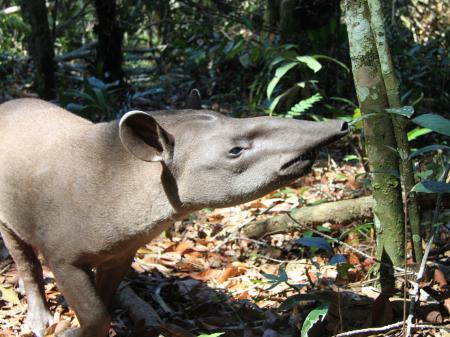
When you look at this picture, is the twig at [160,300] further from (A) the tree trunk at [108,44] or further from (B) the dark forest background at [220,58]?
(A) the tree trunk at [108,44]

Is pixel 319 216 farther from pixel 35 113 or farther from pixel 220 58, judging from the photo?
pixel 220 58

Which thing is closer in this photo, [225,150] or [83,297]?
[225,150]

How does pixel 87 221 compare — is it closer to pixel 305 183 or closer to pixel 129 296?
pixel 129 296

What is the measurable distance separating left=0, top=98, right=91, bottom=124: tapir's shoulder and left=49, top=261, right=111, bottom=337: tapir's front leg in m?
0.86

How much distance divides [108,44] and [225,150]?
6.68 m

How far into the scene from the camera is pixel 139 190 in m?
3.18

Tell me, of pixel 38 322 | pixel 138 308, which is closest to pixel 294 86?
pixel 138 308

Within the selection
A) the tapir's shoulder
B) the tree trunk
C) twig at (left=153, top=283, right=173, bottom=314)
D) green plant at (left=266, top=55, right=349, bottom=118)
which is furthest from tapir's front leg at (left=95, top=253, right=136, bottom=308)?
the tree trunk

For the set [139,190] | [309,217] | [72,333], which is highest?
[139,190]

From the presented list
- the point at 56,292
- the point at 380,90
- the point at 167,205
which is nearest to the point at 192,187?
the point at 167,205

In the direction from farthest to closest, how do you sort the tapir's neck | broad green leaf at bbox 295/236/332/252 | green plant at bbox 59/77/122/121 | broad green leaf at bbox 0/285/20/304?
green plant at bbox 59/77/122/121
broad green leaf at bbox 0/285/20/304
broad green leaf at bbox 295/236/332/252
the tapir's neck

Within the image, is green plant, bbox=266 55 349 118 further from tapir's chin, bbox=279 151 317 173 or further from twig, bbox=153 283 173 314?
tapir's chin, bbox=279 151 317 173

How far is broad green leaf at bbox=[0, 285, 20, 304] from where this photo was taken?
4484 mm

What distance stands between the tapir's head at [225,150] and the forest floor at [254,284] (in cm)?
76
